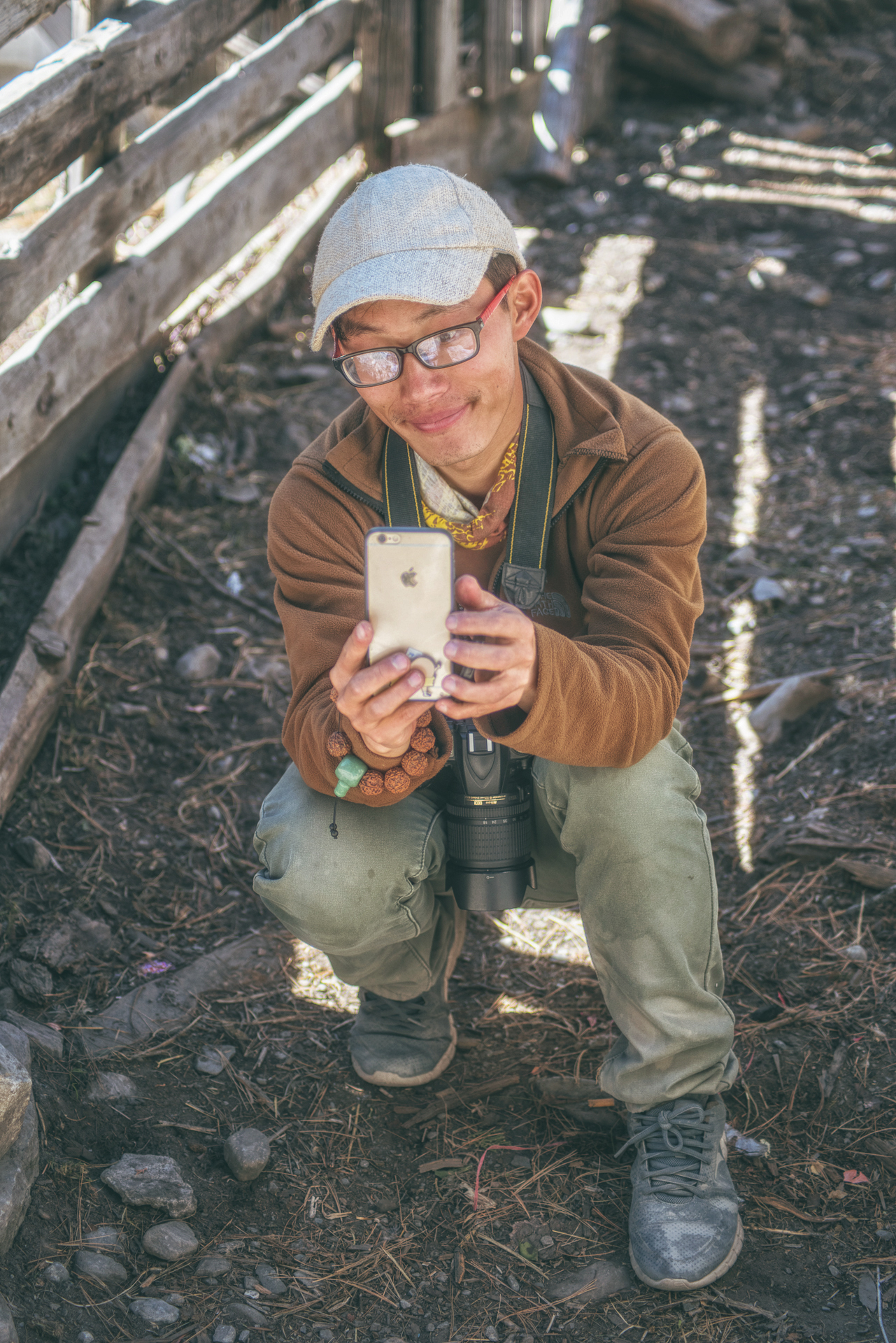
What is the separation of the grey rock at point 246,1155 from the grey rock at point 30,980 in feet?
1.73

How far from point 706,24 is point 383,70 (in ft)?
9.85

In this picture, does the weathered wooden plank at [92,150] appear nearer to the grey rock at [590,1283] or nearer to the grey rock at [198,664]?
the grey rock at [198,664]

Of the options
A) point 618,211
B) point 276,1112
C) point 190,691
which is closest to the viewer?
point 276,1112

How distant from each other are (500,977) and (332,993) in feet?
1.26

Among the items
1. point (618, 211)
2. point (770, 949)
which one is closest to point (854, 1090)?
point (770, 949)

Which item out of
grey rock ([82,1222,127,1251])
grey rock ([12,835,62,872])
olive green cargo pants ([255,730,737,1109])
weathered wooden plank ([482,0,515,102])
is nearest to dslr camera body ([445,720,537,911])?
olive green cargo pants ([255,730,737,1109])

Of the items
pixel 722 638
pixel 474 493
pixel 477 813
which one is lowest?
pixel 722 638

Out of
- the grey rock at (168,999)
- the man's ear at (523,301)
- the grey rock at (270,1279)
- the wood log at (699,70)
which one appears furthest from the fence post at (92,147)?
the wood log at (699,70)

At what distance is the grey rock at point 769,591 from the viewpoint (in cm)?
374

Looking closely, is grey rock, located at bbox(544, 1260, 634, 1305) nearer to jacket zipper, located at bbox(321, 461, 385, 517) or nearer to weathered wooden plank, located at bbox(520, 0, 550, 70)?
jacket zipper, located at bbox(321, 461, 385, 517)

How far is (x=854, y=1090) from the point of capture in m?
2.21

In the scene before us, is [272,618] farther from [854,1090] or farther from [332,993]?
[854,1090]

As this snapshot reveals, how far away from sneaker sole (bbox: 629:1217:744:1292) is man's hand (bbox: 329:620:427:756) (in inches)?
38.4

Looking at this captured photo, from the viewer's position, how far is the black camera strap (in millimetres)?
2037
